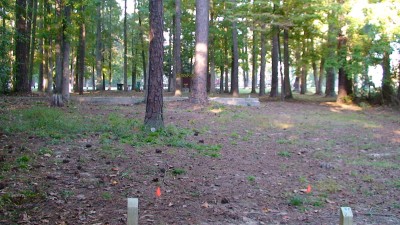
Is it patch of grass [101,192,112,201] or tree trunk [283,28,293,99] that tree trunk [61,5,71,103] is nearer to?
patch of grass [101,192,112,201]

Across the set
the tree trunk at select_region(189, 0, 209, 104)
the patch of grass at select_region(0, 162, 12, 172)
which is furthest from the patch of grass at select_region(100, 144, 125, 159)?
the tree trunk at select_region(189, 0, 209, 104)

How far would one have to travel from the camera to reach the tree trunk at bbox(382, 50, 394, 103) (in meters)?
19.9

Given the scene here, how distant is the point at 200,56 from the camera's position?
59.8 feet

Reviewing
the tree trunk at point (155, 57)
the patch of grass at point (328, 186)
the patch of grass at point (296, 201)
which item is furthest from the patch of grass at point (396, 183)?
the tree trunk at point (155, 57)

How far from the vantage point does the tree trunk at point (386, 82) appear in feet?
65.2

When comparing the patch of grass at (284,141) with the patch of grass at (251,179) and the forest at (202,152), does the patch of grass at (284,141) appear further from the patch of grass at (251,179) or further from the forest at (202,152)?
the patch of grass at (251,179)

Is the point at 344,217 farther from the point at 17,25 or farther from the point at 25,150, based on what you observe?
the point at 17,25

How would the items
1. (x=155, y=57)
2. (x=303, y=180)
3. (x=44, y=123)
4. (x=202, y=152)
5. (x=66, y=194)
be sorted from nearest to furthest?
(x=66, y=194), (x=303, y=180), (x=202, y=152), (x=155, y=57), (x=44, y=123)

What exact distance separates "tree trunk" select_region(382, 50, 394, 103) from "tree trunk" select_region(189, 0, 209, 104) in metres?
8.93

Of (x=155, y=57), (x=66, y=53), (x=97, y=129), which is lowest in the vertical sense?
(x=97, y=129)

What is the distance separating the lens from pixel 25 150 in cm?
733

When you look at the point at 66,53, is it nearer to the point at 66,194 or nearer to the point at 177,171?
the point at 177,171

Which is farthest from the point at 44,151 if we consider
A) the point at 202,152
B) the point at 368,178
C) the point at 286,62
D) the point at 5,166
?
the point at 286,62

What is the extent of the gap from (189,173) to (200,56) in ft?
39.8
